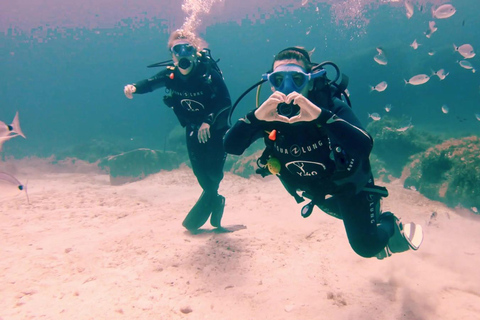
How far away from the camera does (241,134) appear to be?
306 centimetres

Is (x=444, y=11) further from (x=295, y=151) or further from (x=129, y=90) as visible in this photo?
(x=129, y=90)

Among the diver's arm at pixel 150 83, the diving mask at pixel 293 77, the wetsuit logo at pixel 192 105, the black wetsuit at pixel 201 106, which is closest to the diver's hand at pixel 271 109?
the diving mask at pixel 293 77

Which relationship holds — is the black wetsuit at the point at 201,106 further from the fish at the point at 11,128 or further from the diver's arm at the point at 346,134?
the diver's arm at the point at 346,134

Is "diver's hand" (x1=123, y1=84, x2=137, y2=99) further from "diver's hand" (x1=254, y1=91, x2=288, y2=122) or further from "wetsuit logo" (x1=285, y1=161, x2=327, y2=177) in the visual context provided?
"wetsuit logo" (x1=285, y1=161, x2=327, y2=177)

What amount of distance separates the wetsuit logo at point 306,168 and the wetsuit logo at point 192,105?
2.67 metres

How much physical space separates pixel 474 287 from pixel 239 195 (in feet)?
19.7

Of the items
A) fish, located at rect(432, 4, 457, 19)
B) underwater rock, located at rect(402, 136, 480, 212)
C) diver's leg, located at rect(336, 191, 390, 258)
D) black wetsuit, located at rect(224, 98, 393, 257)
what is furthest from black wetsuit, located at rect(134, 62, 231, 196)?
fish, located at rect(432, 4, 457, 19)

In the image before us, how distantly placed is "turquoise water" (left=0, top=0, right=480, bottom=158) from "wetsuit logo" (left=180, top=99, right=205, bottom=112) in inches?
443

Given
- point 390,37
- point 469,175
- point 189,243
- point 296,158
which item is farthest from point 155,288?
point 390,37

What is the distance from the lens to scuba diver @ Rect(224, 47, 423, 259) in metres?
2.46

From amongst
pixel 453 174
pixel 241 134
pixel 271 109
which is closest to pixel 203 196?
pixel 241 134

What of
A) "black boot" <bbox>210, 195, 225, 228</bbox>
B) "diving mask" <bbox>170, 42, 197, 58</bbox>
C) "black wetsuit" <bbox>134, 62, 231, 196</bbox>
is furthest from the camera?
"black boot" <bbox>210, 195, 225, 228</bbox>

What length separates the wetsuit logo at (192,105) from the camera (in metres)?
5.03

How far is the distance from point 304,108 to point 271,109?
31 cm
